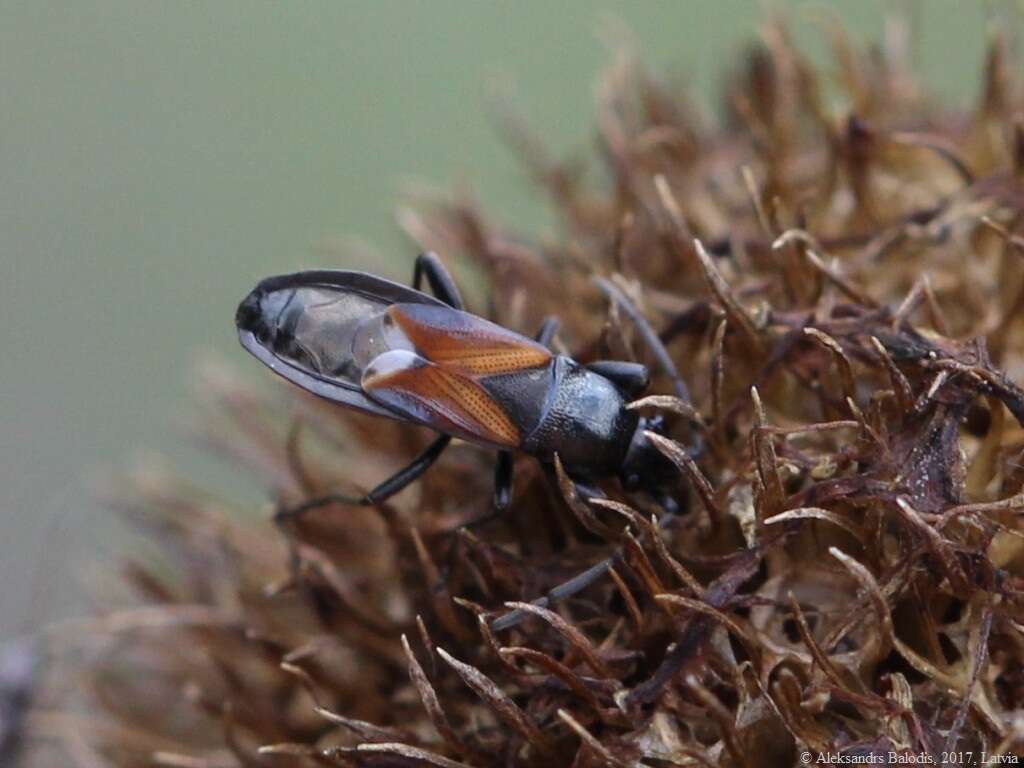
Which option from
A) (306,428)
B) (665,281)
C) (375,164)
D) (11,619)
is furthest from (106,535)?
(665,281)

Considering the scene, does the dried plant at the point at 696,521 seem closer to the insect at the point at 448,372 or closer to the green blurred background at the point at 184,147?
the insect at the point at 448,372

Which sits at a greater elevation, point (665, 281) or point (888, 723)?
point (665, 281)

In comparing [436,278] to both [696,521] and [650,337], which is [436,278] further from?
[696,521]

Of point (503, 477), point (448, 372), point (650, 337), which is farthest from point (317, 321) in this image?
point (650, 337)

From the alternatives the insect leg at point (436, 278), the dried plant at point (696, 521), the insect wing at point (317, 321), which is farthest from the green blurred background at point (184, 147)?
the insect wing at point (317, 321)

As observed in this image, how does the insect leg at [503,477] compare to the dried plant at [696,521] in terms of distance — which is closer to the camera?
the dried plant at [696,521]

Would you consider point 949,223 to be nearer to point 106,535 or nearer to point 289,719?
point 289,719
